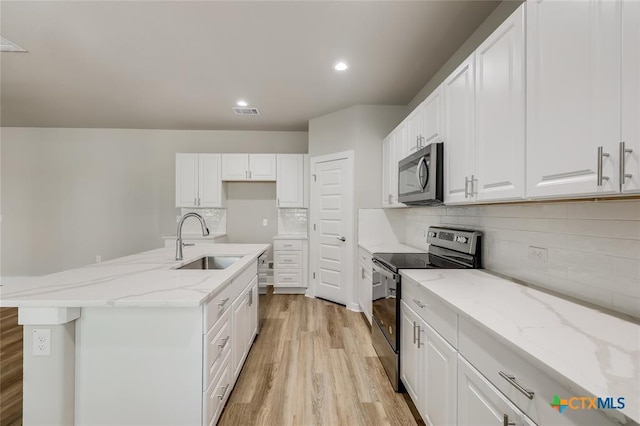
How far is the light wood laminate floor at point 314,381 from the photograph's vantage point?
177 cm

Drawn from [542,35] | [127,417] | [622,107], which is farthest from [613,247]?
[127,417]

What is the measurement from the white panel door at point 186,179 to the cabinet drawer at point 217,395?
139 inches

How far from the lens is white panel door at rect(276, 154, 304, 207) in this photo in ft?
15.3

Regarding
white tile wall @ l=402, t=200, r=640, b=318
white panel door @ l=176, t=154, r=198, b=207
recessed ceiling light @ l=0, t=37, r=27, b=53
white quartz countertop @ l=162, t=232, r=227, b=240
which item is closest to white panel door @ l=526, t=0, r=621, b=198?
white tile wall @ l=402, t=200, r=640, b=318

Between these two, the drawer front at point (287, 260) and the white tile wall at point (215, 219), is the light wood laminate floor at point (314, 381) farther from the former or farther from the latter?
the white tile wall at point (215, 219)

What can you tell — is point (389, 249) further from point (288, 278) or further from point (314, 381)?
point (288, 278)

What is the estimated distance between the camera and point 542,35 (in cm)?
112

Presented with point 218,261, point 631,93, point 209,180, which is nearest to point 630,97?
point 631,93

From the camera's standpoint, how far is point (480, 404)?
1062 millimetres

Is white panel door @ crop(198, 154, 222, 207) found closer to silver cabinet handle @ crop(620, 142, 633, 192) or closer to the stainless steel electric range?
the stainless steel electric range

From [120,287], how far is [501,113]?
7.23 ft

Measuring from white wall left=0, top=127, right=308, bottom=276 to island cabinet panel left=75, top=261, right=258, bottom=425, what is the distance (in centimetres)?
380

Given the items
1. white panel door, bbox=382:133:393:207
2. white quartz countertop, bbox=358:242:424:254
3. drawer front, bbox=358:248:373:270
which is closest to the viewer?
white quartz countertop, bbox=358:242:424:254

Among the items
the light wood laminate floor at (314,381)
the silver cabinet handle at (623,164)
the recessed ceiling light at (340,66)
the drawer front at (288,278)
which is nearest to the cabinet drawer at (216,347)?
the light wood laminate floor at (314,381)
